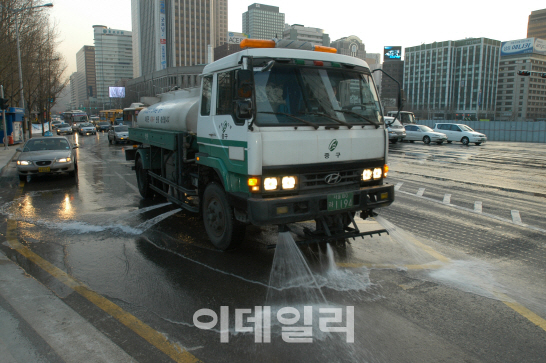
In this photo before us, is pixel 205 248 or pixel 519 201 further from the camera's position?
pixel 519 201

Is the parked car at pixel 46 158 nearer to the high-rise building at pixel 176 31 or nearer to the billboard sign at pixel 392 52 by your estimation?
the billboard sign at pixel 392 52

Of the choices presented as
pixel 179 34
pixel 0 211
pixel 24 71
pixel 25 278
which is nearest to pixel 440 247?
pixel 25 278

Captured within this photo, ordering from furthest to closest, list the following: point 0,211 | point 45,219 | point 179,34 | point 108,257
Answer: point 179,34 → point 0,211 → point 45,219 → point 108,257

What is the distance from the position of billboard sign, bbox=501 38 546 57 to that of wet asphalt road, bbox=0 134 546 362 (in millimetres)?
133441

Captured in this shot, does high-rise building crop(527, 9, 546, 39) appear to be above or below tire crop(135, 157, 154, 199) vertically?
above

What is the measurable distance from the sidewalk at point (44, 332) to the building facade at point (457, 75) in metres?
135

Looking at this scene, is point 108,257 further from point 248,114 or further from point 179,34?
point 179,34

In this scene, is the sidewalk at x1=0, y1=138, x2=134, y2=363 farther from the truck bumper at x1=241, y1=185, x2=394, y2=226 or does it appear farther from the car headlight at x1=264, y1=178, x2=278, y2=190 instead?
the car headlight at x1=264, y1=178, x2=278, y2=190

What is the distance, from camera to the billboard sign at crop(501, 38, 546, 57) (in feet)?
387

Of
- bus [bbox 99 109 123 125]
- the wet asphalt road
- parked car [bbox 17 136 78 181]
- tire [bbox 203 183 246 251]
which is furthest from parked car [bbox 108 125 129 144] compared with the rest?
bus [bbox 99 109 123 125]

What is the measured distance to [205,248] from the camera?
6391 millimetres

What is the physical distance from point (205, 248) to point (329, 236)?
2076 mm

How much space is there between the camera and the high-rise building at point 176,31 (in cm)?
14488

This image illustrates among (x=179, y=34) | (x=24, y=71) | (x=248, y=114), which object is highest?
(x=179, y=34)
